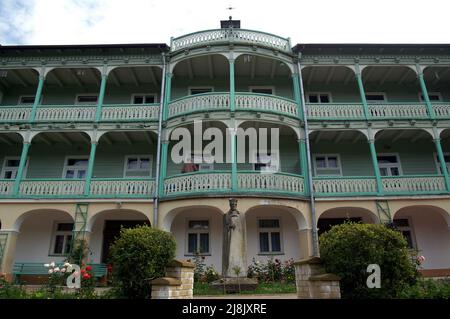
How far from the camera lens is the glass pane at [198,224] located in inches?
628

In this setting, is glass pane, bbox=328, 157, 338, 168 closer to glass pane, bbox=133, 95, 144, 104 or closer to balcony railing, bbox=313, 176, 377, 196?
balcony railing, bbox=313, 176, 377, 196

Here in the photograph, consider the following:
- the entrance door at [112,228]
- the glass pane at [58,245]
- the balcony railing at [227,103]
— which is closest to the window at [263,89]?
the balcony railing at [227,103]

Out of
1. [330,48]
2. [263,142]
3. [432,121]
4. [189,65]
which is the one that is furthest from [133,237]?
[432,121]

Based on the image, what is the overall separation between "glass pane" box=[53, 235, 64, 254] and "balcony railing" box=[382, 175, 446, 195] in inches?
635

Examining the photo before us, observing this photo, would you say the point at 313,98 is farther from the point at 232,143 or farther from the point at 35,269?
the point at 35,269

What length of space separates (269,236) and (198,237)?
3.56m

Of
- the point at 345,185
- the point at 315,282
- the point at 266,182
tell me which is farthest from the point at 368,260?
the point at 345,185

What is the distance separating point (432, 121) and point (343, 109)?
4441 mm

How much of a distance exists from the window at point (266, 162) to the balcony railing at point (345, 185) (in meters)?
2.50

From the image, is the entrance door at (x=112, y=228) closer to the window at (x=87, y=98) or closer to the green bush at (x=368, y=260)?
the window at (x=87, y=98)

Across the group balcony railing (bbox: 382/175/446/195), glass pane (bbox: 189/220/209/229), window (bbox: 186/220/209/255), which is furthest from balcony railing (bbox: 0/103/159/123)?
balcony railing (bbox: 382/175/446/195)

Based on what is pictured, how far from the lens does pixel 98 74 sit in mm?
18078

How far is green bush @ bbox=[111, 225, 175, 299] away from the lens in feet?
24.6
